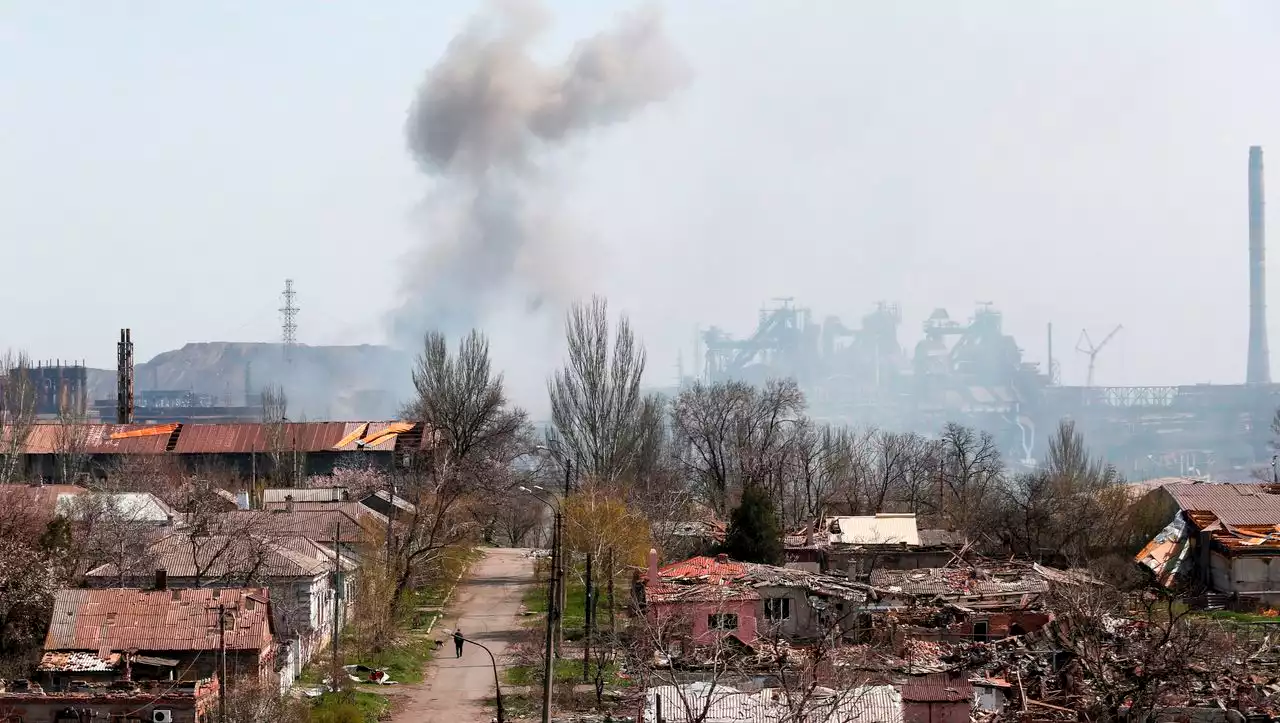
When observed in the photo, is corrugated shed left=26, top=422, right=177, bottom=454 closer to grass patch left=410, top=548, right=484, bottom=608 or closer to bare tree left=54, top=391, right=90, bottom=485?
bare tree left=54, top=391, right=90, bottom=485

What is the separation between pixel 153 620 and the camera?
19.9 metres

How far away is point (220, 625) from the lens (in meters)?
18.9

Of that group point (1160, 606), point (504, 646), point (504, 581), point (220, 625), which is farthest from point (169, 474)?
point (1160, 606)

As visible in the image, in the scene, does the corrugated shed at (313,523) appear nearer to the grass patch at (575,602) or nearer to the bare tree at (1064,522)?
the grass patch at (575,602)

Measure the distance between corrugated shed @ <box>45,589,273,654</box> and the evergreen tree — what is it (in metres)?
10.4

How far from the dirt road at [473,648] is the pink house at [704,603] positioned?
2.85 m

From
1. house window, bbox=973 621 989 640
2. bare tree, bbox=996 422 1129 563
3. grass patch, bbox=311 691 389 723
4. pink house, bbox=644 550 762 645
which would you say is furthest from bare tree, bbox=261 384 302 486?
house window, bbox=973 621 989 640

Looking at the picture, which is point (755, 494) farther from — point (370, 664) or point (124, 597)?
point (124, 597)

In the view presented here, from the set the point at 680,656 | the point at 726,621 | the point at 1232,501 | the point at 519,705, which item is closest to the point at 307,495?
the point at 726,621

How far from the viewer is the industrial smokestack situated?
160 metres

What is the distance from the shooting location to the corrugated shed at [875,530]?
3091 cm

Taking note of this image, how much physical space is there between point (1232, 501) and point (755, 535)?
11270 millimetres

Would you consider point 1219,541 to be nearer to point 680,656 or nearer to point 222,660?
point 680,656

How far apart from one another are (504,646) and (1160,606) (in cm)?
1101
